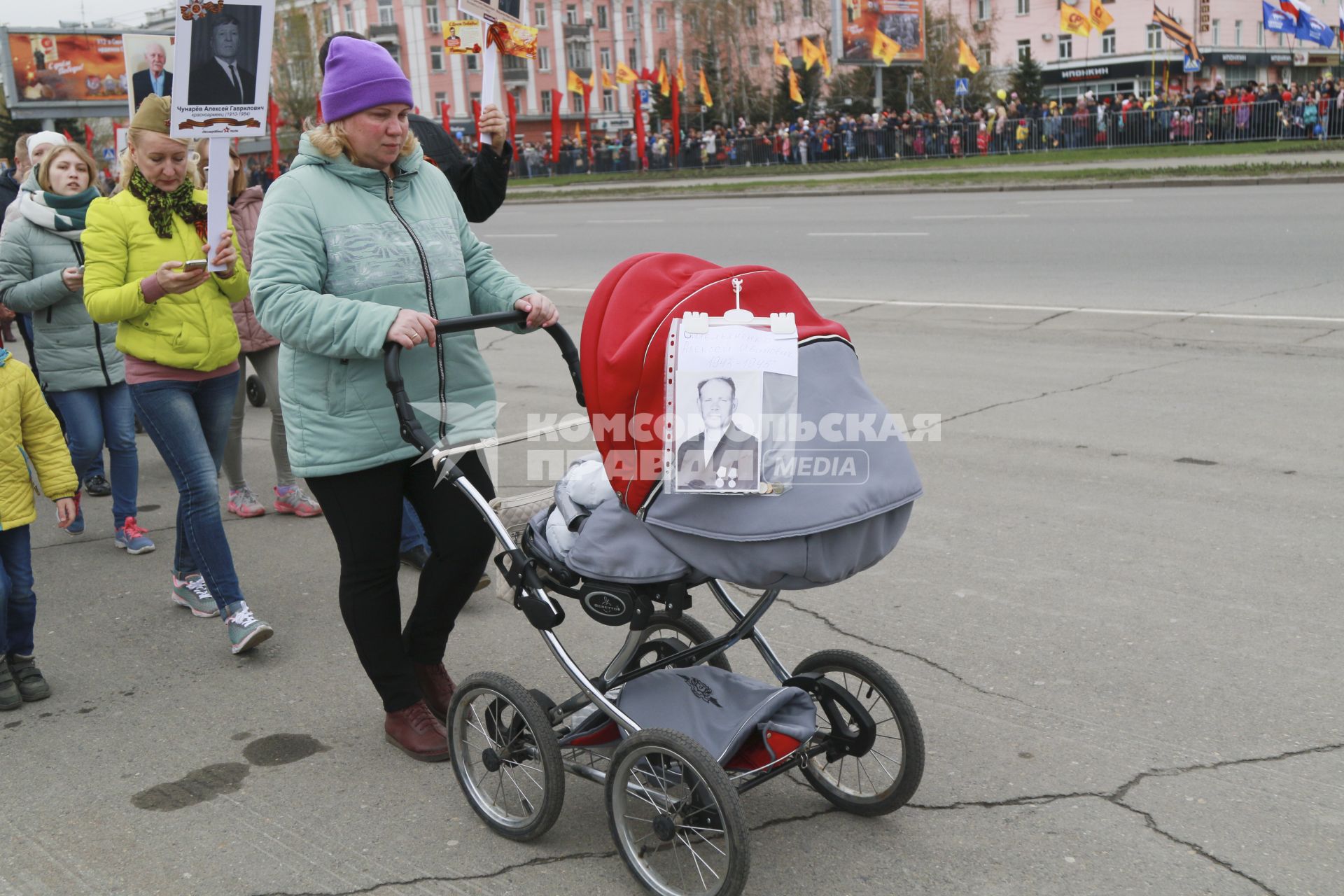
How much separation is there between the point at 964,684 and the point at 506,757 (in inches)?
61.7

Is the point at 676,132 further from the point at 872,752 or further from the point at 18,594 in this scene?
the point at 872,752

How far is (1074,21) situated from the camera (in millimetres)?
42906

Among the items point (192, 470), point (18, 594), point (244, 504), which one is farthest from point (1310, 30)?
point (18, 594)

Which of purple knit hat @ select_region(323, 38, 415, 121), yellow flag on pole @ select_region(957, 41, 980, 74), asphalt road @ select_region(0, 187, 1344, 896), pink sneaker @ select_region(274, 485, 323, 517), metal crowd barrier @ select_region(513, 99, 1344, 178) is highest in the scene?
yellow flag on pole @ select_region(957, 41, 980, 74)

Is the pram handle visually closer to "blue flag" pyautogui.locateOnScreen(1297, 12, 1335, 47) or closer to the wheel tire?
the wheel tire

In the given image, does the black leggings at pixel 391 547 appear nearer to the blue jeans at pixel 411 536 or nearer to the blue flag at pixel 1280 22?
the blue jeans at pixel 411 536

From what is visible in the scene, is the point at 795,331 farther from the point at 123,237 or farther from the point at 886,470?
the point at 123,237

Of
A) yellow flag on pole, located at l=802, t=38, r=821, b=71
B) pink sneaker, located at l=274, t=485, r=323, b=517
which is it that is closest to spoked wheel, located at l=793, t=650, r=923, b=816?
pink sneaker, located at l=274, t=485, r=323, b=517

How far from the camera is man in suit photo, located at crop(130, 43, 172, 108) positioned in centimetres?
618

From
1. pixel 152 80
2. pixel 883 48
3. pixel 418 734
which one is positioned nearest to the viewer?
pixel 418 734

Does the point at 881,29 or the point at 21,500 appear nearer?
the point at 21,500

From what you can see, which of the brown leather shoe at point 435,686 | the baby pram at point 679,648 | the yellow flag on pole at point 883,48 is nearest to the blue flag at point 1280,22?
the yellow flag on pole at point 883,48

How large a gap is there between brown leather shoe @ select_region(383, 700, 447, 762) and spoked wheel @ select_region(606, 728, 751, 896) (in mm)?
811

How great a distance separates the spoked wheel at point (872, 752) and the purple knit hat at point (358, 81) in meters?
1.89
